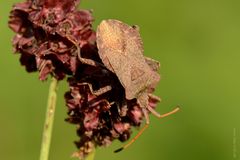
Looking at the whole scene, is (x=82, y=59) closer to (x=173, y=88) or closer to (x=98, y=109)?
(x=98, y=109)

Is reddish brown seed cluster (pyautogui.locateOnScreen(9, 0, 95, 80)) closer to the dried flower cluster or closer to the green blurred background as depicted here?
the dried flower cluster

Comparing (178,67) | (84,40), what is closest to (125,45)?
(84,40)

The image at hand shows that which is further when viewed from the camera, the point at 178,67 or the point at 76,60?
the point at 178,67

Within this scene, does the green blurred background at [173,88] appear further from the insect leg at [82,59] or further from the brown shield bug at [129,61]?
the insect leg at [82,59]

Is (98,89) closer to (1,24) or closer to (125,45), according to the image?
(125,45)

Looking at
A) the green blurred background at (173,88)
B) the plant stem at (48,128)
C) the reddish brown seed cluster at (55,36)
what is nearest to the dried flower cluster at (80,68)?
the reddish brown seed cluster at (55,36)

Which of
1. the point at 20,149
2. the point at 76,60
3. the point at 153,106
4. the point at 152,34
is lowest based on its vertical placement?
the point at 20,149

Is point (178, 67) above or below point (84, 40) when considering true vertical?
below
